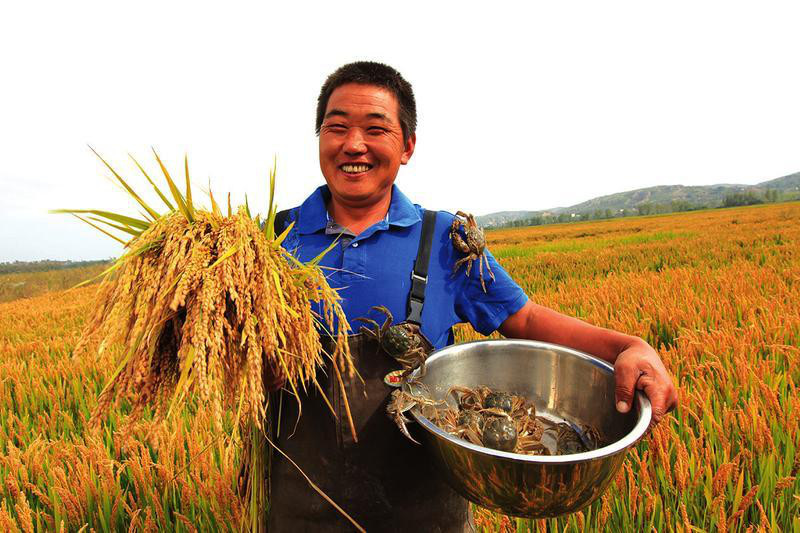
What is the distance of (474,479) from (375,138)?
131 cm

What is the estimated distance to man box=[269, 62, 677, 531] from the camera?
145 cm

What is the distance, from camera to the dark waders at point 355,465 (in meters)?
1.45

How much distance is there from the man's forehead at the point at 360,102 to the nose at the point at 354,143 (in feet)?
0.22

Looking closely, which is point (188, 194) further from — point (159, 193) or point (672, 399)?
point (672, 399)

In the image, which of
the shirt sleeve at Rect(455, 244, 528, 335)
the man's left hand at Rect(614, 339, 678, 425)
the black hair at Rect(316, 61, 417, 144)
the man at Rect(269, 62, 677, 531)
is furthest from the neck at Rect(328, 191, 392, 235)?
the man's left hand at Rect(614, 339, 678, 425)

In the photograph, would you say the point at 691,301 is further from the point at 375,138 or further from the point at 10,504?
the point at 10,504

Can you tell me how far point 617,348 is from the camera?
1.57 metres

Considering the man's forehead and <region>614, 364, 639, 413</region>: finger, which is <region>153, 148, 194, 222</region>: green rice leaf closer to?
the man's forehead

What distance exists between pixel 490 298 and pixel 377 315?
1.74 feet

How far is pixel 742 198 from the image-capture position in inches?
3615

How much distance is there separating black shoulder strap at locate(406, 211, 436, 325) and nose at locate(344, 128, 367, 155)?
0.44m

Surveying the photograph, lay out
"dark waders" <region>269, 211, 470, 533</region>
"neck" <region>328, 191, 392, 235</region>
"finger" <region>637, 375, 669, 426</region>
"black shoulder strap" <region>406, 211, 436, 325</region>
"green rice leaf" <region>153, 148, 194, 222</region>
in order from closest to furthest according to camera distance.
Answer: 1. "green rice leaf" <region>153, 148, 194, 222</region>
2. "finger" <region>637, 375, 669, 426</region>
3. "dark waders" <region>269, 211, 470, 533</region>
4. "black shoulder strap" <region>406, 211, 436, 325</region>
5. "neck" <region>328, 191, 392, 235</region>

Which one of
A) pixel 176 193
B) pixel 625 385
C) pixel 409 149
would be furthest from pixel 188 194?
pixel 625 385

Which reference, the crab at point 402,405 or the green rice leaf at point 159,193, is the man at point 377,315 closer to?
the crab at point 402,405
